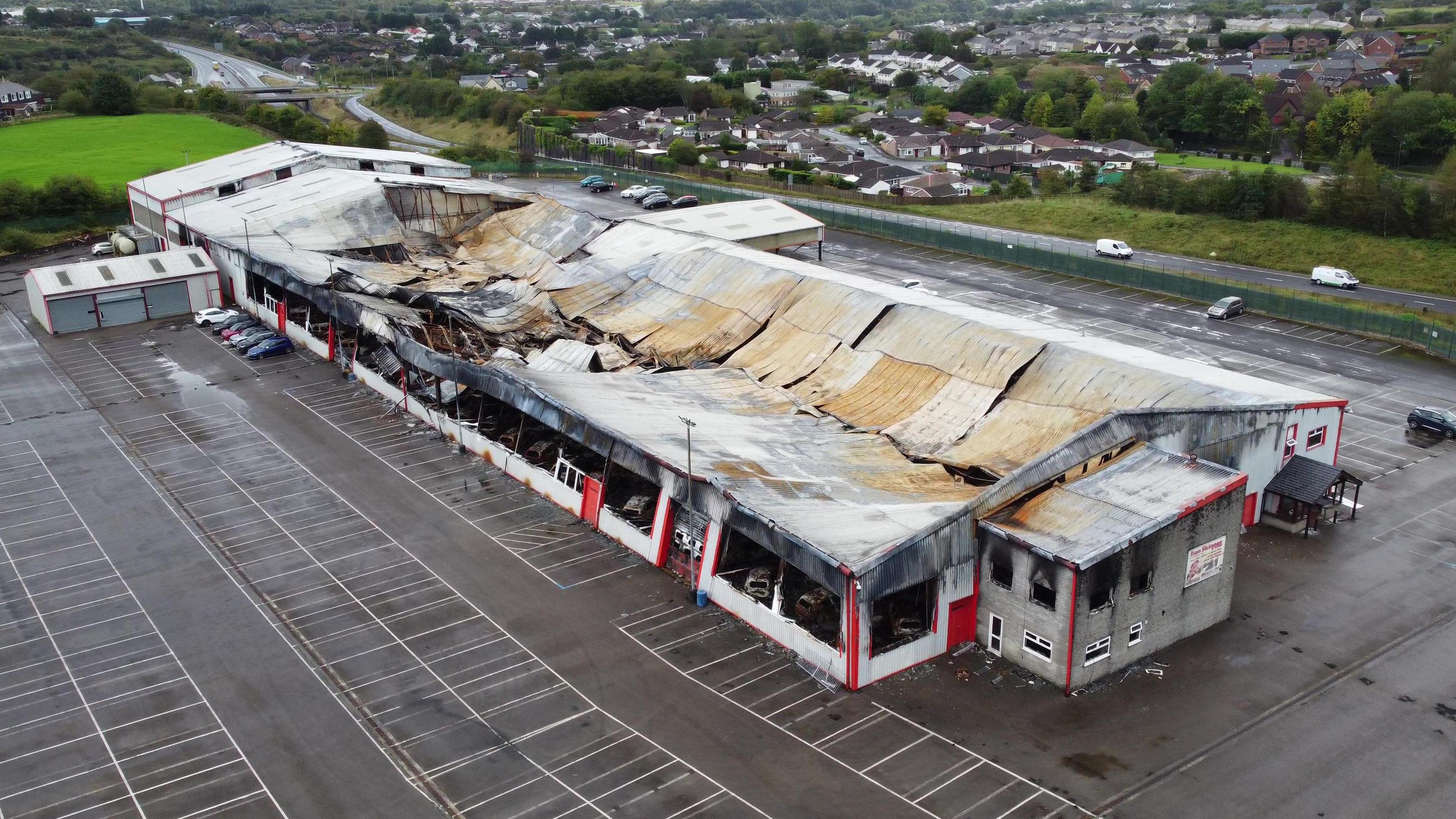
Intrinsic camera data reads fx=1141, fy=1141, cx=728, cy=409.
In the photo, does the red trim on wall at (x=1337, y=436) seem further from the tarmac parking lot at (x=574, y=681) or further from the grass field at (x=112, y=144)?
the grass field at (x=112, y=144)

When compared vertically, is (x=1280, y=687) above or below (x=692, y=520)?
below

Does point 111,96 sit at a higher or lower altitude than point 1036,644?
higher

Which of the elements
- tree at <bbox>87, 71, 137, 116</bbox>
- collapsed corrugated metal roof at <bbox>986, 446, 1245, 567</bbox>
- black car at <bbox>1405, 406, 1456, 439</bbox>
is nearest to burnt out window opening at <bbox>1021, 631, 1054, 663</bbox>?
collapsed corrugated metal roof at <bbox>986, 446, 1245, 567</bbox>

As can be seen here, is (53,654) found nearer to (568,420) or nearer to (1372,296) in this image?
(568,420)

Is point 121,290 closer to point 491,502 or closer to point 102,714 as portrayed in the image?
point 491,502

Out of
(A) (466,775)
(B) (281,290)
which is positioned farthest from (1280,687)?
(B) (281,290)

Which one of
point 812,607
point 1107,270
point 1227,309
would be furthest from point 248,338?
point 1227,309
